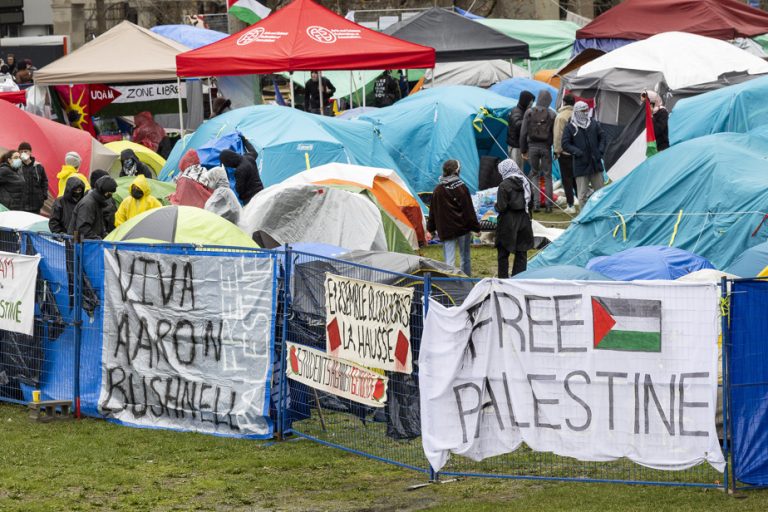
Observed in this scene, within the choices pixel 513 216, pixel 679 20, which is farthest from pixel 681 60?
pixel 513 216

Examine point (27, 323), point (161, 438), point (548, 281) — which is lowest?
point (161, 438)

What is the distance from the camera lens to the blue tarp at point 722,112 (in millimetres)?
19453

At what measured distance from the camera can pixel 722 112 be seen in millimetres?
19875

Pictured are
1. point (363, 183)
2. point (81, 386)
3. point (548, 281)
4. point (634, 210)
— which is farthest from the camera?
point (363, 183)

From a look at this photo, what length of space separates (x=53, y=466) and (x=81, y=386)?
165 centimetres

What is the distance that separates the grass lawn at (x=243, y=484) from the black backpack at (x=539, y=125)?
38.6 ft

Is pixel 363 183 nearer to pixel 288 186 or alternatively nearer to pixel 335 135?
pixel 288 186

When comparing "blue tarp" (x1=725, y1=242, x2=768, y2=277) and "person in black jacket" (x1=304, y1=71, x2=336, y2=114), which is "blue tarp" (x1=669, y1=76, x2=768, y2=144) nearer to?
"blue tarp" (x1=725, y1=242, x2=768, y2=277)

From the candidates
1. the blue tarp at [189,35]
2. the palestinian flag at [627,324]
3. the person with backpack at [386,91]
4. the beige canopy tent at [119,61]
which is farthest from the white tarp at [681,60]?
the palestinian flag at [627,324]

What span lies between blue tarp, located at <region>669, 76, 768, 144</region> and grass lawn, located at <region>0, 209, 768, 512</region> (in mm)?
11296

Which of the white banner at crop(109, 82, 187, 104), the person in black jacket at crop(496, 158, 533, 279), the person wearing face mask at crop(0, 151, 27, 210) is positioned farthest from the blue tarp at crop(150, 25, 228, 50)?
the person in black jacket at crop(496, 158, 533, 279)

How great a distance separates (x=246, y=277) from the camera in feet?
34.2

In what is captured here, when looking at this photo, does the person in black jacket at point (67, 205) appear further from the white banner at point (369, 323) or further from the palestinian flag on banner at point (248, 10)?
the palestinian flag on banner at point (248, 10)

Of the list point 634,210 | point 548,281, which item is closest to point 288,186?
point 634,210
